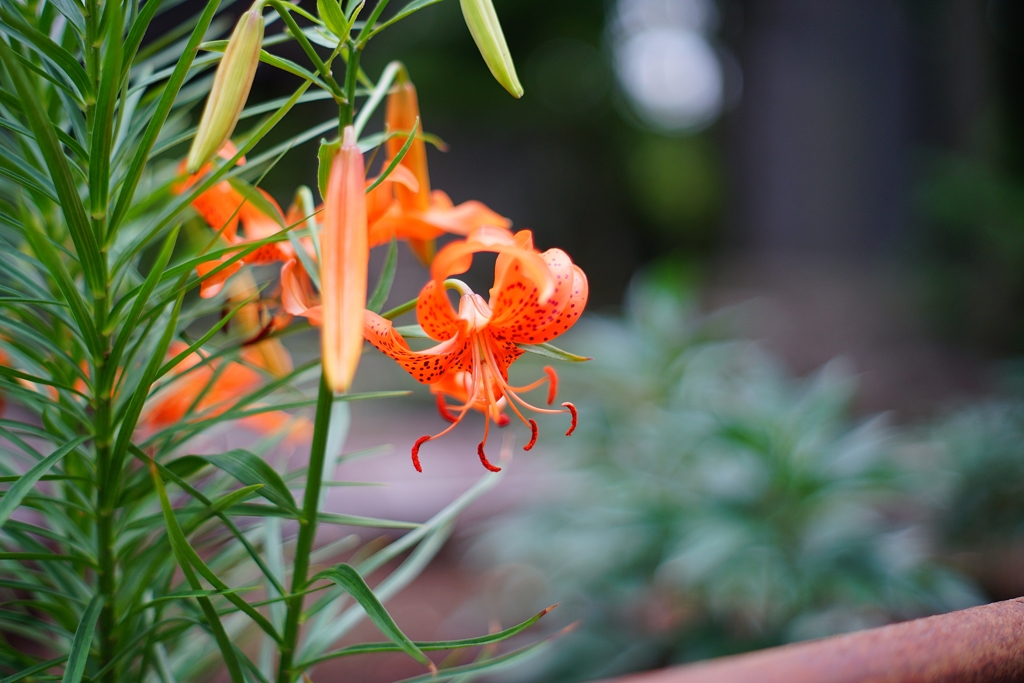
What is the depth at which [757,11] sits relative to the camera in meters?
4.05

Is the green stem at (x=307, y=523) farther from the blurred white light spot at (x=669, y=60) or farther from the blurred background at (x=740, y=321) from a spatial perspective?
the blurred white light spot at (x=669, y=60)

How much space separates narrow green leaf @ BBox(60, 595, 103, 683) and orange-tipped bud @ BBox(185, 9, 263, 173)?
0.20 meters

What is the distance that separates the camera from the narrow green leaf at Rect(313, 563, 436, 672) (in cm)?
26

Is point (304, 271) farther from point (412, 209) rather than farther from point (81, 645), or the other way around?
point (81, 645)

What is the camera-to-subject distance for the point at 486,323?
1.00ft

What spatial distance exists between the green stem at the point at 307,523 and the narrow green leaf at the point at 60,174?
0.11 m

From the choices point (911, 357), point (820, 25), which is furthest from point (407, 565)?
point (820, 25)

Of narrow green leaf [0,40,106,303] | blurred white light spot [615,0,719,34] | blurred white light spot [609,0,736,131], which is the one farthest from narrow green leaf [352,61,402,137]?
blurred white light spot [615,0,719,34]

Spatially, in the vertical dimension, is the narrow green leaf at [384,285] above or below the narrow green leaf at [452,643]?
above

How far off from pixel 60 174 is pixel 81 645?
188mm

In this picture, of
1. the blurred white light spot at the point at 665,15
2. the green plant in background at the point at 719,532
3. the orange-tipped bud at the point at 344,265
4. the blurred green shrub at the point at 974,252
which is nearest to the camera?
the orange-tipped bud at the point at 344,265

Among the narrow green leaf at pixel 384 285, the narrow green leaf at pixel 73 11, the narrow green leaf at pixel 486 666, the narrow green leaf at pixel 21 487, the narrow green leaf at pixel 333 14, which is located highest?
the narrow green leaf at pixel 73 11

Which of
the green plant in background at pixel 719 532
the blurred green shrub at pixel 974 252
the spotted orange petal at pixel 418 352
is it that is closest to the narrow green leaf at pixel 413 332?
the spotted orange petal at pixel 418 352

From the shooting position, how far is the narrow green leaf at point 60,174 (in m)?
0.20
